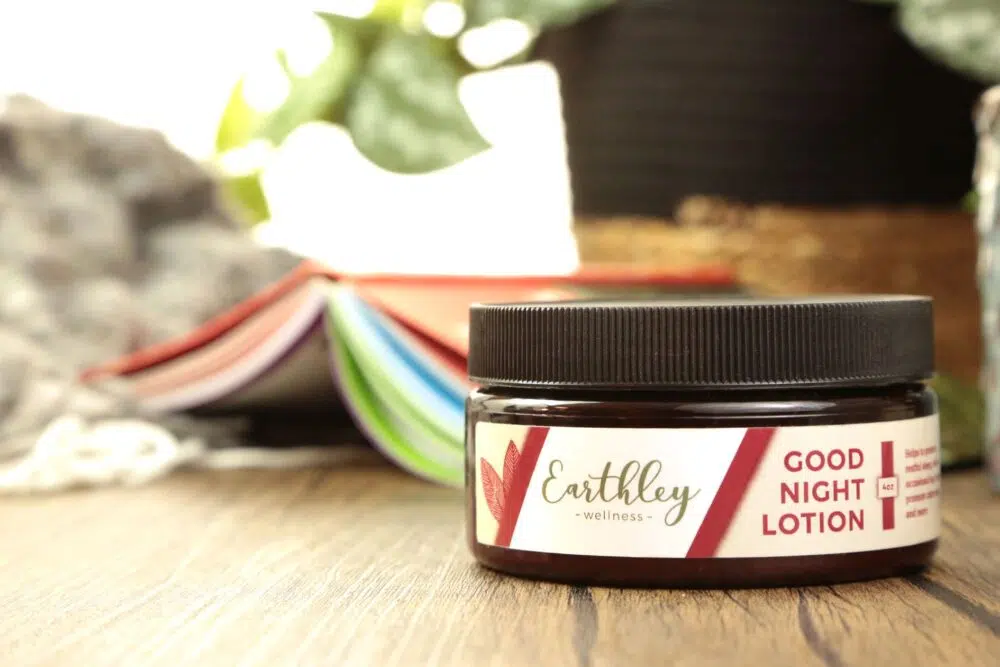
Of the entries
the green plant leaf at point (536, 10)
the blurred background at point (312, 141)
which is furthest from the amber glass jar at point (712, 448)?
the blurred background at point (312, 141)

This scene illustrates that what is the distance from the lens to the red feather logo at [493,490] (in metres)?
0.50

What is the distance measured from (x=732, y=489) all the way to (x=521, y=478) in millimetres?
85

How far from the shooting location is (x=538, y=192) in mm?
1352

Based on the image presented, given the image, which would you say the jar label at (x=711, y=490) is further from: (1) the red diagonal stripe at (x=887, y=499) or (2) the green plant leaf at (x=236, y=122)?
(2) the green plant leaf at (x=236, y=122)

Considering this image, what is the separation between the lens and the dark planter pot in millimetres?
993

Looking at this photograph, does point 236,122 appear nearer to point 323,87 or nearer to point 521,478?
point 323,87

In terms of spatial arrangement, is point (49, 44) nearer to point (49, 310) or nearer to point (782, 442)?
point (49, 310)

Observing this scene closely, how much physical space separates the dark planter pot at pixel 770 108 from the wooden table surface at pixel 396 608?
415 millimetres

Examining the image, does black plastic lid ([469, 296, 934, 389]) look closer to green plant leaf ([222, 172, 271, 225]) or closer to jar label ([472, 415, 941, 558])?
jar label ([472, 415, 941, 558])

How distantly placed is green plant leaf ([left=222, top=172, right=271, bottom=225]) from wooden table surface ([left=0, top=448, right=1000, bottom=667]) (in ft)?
2.13

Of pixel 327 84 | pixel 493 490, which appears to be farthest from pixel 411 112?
pixel 493 490

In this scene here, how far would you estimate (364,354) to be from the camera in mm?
813

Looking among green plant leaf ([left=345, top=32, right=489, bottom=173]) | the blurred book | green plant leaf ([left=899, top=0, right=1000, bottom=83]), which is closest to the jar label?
the blurred book

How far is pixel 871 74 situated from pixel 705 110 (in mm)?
138
